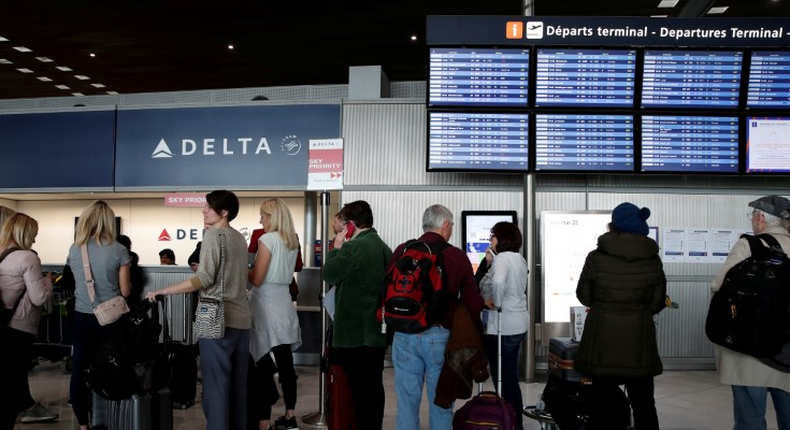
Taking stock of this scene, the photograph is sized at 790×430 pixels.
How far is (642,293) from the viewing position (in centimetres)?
343

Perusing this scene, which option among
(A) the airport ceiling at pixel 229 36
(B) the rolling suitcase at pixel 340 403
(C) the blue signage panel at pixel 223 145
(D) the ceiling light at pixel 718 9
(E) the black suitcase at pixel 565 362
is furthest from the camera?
(D) the ceiling light at pixel 718 9

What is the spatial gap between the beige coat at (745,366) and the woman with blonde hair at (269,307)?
Answer: 252 centimetres

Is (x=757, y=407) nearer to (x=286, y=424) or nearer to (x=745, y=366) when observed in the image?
(x=745, y=366)

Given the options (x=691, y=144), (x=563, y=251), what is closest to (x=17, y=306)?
(x=563, y=251)

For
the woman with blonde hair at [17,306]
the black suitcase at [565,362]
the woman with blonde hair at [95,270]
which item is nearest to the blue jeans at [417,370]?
the black suitcase at [565,362]

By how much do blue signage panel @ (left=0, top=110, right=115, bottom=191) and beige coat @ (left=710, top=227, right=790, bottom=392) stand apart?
5974 millimetres

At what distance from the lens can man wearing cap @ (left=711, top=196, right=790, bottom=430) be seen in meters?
3.32

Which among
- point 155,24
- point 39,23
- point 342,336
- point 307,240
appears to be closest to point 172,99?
point 307,240

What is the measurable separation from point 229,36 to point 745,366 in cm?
1043

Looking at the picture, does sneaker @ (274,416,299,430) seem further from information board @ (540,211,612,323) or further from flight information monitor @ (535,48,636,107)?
flight information monitor @ (535,48,636,107)

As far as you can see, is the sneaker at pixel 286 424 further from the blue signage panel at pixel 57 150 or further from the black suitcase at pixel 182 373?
the blue signage panel at pixel 57 150

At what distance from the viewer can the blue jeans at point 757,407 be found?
3.36 metres

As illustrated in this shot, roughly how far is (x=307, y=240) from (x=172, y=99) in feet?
7.81

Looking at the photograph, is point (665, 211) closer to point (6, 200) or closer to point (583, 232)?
point (583, 232)
